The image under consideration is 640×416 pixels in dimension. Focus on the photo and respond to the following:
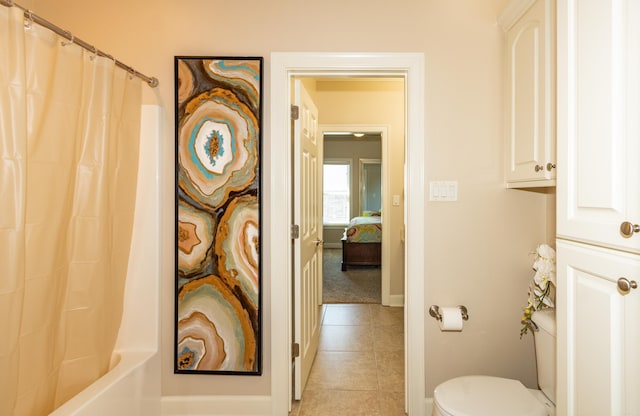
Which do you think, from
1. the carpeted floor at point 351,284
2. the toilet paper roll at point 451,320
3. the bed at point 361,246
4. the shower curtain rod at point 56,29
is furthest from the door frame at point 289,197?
the bed at point 361,246

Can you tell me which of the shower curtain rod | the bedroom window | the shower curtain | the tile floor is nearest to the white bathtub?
the shower curtain

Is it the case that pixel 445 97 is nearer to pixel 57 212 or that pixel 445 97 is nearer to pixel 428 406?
pixel 428 406

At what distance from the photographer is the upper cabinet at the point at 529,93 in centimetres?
151

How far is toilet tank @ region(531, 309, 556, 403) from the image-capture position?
1552 mm

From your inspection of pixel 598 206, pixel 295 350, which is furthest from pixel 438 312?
pixel 598 206

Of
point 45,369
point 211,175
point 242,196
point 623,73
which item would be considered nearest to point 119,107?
point 211,175

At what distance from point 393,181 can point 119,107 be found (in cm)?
306

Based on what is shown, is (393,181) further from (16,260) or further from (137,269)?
(16,260)

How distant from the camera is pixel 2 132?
112 centimetres

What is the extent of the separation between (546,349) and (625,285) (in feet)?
2.93

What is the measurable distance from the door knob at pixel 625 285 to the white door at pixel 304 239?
151cm

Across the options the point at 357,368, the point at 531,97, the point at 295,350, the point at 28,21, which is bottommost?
the point at 357,368

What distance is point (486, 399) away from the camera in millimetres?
1486

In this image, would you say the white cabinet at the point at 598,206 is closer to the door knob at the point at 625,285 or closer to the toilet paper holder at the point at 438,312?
the door knob at the point at 625,285
